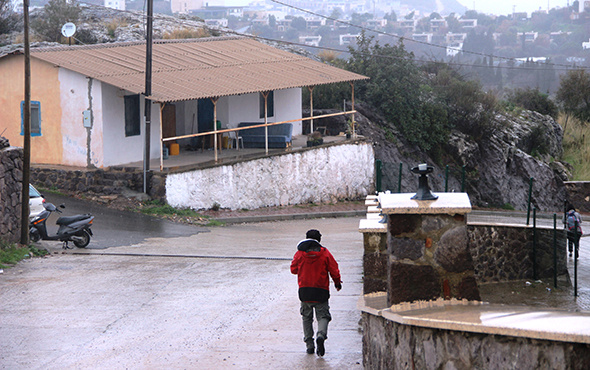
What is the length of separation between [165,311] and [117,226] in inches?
357

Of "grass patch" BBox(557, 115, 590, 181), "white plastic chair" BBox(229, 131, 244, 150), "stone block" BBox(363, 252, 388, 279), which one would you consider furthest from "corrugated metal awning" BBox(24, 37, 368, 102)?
"grass patch" BBox(557, 115, 590, 181)

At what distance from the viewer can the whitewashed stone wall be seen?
869 inches

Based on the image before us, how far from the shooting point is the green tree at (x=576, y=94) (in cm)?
4494

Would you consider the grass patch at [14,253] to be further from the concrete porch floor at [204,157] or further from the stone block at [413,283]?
the stone block at [413,283]

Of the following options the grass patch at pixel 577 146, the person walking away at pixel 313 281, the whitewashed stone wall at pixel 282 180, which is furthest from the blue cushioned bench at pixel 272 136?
the grass patch at pixel 577 146

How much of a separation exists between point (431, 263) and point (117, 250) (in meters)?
11.2

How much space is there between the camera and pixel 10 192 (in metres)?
14.3

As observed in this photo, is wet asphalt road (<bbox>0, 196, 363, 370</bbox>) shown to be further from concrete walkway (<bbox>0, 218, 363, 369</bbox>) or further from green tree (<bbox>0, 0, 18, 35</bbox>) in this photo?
green tree (<bbox>0, 0, 18, 35</bbox>)

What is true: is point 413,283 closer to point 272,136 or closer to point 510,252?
point 510,252

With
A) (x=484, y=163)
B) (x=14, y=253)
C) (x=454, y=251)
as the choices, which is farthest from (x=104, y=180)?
(x=484, y=163)

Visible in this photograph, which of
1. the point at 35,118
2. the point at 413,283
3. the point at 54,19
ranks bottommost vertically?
the point at 413,283

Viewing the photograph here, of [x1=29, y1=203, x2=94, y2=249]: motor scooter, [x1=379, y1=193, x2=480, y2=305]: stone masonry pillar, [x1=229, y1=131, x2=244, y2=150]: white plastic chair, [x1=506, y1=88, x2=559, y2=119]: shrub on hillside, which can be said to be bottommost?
[x1=29, y1=203, x2=94, y2=249]: motor scooter

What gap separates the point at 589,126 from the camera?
43969mm

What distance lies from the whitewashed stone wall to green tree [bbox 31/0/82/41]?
20.3 metres
